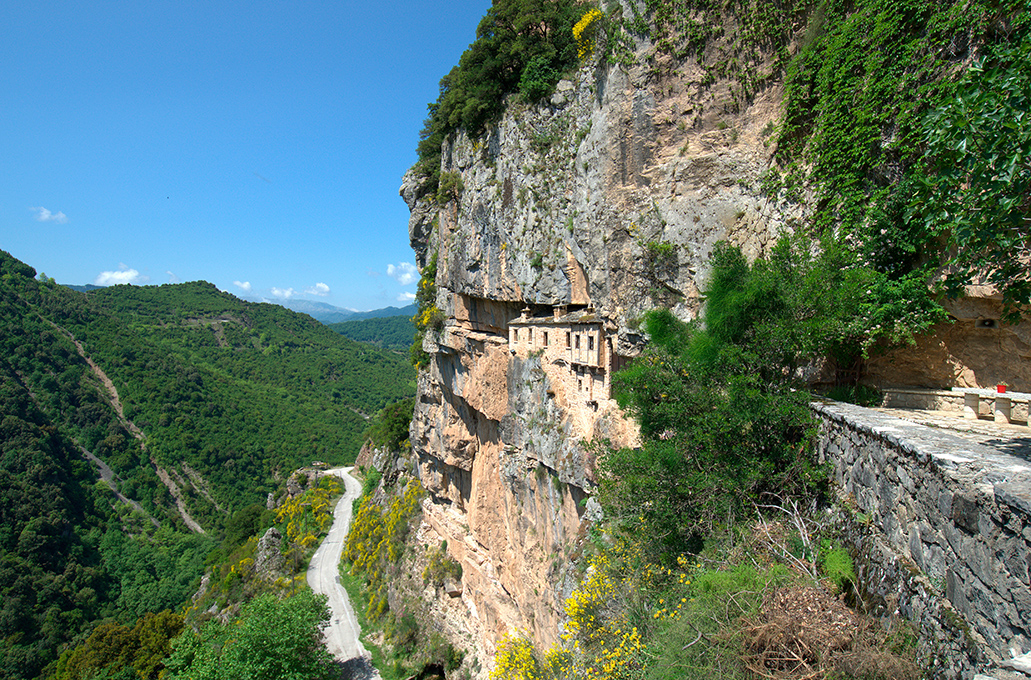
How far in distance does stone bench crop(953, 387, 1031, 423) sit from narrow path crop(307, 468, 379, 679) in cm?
2692

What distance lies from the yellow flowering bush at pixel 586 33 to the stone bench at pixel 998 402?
14.8 meters

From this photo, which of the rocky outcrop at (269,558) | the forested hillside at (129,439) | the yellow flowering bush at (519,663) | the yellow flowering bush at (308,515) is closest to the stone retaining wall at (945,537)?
the yellow flowering bush at (519,663)

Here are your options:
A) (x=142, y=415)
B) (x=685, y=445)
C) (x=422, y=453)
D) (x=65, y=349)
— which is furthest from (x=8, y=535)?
(x=685, y=445)

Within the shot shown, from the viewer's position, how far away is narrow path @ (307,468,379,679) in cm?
2605

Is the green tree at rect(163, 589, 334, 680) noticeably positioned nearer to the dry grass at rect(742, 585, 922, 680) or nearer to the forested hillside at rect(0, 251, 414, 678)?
the dry grass at rect(742, 585, 922, 680)

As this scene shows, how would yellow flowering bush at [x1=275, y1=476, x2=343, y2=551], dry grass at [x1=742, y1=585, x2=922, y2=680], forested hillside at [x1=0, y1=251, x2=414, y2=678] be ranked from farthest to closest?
forested hillside at [x1=0, y1=251, x2=414, y2=678], yellow flowering bush at [x1=275, y1=476, x2=343, y2=551], dry grass at [x1=742, y1=585, x2=922, y2=680]

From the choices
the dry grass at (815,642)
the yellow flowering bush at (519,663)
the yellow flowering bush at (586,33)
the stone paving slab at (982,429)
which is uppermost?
the yellow flowering bush at (586,33)

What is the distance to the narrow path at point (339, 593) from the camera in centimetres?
2605

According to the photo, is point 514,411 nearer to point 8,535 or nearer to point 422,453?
point 422,453

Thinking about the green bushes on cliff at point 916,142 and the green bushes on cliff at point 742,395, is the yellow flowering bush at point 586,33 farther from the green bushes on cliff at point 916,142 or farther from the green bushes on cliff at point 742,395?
the green bushes on cliff at point 742,395

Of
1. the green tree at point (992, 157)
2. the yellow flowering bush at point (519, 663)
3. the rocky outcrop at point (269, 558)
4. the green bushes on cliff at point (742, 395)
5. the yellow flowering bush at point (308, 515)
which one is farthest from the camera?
the yellow flowering bush at point (308, 515)

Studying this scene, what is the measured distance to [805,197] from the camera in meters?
10.2

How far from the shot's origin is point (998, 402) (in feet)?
22.1

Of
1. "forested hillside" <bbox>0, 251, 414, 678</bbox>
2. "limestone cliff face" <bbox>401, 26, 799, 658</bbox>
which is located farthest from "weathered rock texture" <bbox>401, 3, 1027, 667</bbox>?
"forested hillside" <bbox>0, 251, 414, 678</bbox>
